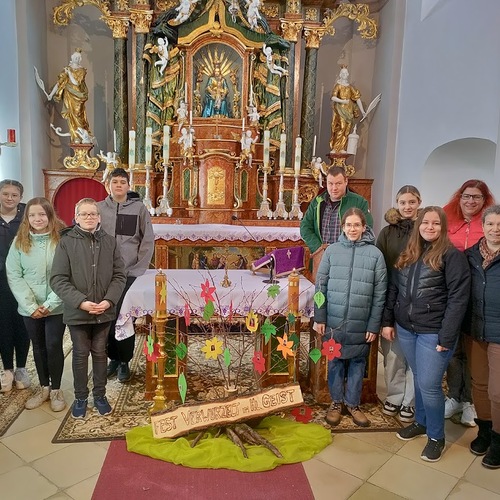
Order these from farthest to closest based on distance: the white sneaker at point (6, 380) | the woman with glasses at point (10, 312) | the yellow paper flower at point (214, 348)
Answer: the white sneaker at point (6, 380), the woman with glasses at point (10, 312), the yellow paper flower at point (214, 348)

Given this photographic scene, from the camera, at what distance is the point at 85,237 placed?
10.5ft

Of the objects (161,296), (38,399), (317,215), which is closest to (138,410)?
(38,399)

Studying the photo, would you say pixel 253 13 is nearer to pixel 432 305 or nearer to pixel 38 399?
pixel 432 305

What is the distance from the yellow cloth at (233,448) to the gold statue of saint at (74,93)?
5681 millimetres

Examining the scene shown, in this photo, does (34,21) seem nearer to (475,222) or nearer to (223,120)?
(223,120)

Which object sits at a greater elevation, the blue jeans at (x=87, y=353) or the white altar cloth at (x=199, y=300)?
the white altar cloth at (x=199, y=300)

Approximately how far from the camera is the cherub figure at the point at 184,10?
22.3 ft

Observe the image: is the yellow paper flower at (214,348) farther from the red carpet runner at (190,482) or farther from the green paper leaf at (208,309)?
the red carpet runner at (190,482)

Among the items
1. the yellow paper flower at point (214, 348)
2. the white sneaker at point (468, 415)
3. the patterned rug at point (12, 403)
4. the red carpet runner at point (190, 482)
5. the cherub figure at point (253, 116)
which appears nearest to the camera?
the red carpet runner at point (190, 482)

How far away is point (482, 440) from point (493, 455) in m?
0.17

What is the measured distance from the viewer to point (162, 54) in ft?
23.2

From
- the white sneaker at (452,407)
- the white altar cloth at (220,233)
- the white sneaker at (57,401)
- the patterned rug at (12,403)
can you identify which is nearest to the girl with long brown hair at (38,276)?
the white sneaker at (57,401)

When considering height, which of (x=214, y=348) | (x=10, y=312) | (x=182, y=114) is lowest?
(x=10, y=312)

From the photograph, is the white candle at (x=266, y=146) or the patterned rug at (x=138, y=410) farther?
the white candle at (x=266, y=146)
